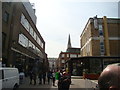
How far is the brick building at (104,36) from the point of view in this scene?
34875mm

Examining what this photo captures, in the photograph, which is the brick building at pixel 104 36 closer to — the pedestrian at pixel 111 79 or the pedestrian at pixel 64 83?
the pedestrian at pixel 64 83

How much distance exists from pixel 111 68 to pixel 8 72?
9.91 m

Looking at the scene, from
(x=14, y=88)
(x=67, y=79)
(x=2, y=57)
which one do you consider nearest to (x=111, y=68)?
(x=67, y=79)

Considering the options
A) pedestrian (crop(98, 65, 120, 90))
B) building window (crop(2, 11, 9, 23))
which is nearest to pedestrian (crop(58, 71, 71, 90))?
pedestrian (crop(98, 65, 120, 90))

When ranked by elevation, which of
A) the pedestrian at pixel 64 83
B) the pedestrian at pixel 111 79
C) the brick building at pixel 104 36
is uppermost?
the brick building at pixel 104 36

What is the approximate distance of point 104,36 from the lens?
3575cm

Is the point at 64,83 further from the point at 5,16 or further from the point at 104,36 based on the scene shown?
the point at 104,36

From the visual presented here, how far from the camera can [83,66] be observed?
3275 centimetres

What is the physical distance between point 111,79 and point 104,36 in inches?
1368

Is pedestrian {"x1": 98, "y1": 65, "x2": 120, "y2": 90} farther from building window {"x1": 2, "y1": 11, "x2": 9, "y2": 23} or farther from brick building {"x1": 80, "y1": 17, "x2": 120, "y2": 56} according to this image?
brick building {"x1": 80, "y1": 17, "x2": 120, "y2": 56}

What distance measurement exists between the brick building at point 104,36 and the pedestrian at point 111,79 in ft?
107

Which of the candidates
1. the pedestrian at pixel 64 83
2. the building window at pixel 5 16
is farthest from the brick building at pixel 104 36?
the pedestrian at pixel 64 83

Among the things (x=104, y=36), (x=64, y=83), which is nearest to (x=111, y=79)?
(x=64, y=83)

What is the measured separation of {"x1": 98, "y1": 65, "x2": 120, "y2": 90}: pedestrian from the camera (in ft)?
7.12
